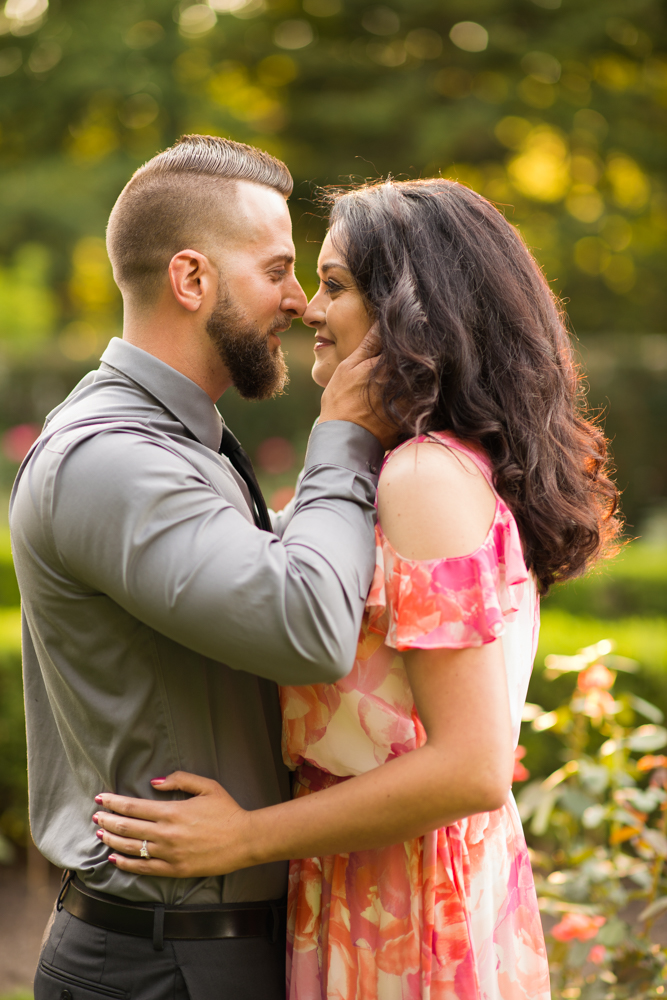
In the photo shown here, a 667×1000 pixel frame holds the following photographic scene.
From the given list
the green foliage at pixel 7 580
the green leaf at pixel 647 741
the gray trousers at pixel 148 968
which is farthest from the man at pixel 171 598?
the green foliage at pixel 7 580

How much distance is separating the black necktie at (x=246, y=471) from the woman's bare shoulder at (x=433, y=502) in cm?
59

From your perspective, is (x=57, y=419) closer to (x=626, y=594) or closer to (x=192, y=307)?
(x=192, y=307)

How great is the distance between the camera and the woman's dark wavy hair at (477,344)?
6.05 feet

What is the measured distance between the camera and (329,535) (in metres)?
1.64

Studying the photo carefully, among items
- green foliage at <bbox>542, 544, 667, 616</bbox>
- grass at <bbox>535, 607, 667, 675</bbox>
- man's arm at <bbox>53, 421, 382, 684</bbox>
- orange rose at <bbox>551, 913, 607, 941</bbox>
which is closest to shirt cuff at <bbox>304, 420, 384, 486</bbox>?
man's arm at <bbox>53, 421, 382, 684</bbox>

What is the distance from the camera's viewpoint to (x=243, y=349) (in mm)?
2205

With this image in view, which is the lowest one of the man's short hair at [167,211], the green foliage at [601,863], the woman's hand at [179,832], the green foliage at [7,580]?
the green foliage at [7,580]

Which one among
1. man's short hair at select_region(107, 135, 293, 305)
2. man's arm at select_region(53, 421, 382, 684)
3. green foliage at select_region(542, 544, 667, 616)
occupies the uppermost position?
man's short hair at select_region(107, 135, 293, 305)

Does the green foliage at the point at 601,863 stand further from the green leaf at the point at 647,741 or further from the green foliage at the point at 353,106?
the green foliage at the point at 353,106

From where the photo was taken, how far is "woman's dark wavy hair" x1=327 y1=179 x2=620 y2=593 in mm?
1845

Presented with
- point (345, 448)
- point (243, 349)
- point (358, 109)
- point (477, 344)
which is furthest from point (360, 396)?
point (358, 109)

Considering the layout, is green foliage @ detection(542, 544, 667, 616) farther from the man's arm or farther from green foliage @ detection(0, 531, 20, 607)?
the man's arm

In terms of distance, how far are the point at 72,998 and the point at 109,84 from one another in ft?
53.2

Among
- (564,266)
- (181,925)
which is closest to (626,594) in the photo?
(181,925)
